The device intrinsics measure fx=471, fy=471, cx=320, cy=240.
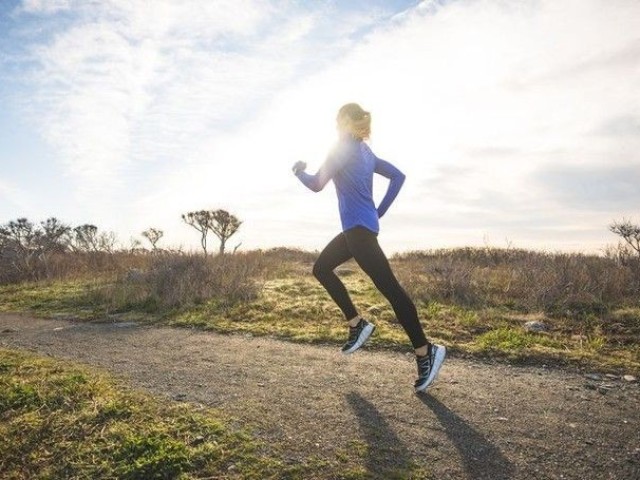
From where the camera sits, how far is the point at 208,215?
74.4 ft

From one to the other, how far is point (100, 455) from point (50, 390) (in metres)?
1.29

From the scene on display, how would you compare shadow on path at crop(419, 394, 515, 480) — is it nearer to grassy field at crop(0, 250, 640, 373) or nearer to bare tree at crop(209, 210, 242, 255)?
grassy field at crop(0, 250, 640, 373)

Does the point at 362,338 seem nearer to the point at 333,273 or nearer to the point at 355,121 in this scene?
the point at 333,273

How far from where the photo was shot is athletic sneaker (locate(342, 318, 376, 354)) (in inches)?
171

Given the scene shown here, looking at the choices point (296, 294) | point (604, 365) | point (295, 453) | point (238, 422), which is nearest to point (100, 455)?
point (238, 422)

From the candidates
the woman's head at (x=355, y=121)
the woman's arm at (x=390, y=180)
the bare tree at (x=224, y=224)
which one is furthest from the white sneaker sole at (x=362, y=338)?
the bare tree at (x=224, y=224)

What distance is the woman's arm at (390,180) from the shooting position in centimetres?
420

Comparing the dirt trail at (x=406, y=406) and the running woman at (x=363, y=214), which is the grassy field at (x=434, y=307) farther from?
the running woman at (x=363, y=214)

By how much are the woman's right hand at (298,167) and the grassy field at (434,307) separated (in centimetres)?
236

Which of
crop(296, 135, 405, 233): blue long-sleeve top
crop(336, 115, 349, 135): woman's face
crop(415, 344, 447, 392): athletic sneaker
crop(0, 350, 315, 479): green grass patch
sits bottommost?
crop(0, 350, 315, 479): green grass patch

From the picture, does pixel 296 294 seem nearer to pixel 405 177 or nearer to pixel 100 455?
pixel 405 177

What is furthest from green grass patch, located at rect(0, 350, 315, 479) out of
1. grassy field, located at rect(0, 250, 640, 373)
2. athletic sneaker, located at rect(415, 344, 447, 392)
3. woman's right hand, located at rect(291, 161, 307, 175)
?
grassy field, located at rect(0, 250, 640, 373)

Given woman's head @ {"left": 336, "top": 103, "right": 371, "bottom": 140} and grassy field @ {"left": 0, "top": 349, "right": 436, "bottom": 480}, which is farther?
woman's head @ {"left": 336, "top": 103, "right": 371, "bottom": 140}

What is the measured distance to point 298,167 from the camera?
4.32m
